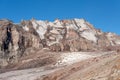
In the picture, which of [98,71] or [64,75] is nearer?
[98,71]

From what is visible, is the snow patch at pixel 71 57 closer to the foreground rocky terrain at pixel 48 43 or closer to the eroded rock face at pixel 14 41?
the foreground rocky terrain at pixel 48 43

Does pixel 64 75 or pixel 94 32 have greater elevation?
pixel 94 32

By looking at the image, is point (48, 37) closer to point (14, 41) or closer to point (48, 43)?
point (48, 43)

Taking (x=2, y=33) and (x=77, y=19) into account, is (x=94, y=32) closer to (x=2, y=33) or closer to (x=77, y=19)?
(x=77, y=19)

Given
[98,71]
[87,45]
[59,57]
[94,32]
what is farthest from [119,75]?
[94,32]

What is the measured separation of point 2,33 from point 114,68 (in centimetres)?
8652

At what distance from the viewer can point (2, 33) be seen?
117 meters

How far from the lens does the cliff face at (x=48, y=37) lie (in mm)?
113438

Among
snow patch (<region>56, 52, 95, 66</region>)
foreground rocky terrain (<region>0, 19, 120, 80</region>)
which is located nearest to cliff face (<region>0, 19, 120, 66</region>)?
foreground rocky terrain (<region>0, 19, 120, 80</region>)

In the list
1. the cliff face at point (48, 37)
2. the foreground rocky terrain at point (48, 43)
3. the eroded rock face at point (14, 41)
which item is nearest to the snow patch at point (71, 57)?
the foreground rocky terrain at point (48, 43)

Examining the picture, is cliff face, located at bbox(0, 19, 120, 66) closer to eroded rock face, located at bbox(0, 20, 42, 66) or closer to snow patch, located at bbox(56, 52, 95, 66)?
eroded rock face, located at bbox(0, 20, 42, 66)

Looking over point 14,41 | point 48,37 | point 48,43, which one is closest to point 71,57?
point 14,41

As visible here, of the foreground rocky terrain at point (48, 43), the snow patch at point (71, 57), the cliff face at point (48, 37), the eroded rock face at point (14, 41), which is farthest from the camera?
the cliff face at point (48, 37)

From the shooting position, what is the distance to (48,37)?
5044 inches
